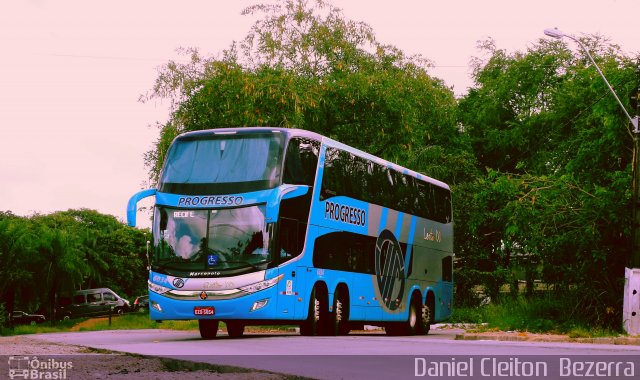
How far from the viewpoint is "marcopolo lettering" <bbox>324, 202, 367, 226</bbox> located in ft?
83.7

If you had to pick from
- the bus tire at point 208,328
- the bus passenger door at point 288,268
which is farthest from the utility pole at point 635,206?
the bus tire at point 208,328

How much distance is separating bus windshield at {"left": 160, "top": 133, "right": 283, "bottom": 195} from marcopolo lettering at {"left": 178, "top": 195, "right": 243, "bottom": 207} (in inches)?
5.1

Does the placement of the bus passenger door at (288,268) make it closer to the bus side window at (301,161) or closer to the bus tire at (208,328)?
the bus side window at (301,161)

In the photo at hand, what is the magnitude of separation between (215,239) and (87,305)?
175 feet

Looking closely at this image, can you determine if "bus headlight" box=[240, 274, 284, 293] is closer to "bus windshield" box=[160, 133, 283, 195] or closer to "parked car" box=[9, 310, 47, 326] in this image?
"bus windshield" box=[160, 133, 283, 195]

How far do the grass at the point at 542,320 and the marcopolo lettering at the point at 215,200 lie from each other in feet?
25.0

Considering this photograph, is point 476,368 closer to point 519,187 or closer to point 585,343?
point 585,343

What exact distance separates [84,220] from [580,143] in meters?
88.8

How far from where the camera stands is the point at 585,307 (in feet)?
84.2

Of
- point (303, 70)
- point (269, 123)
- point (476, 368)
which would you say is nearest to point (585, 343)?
point (476, 368)

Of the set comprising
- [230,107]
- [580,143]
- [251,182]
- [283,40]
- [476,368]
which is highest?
[283,40]

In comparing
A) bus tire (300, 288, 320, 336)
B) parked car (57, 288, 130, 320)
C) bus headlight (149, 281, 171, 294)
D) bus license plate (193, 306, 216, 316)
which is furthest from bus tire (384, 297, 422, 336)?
parked car (57, 288, 130, 320)

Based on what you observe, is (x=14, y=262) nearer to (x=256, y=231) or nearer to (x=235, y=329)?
(x=235, y=329)

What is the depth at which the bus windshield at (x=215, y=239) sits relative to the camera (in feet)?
76.8
